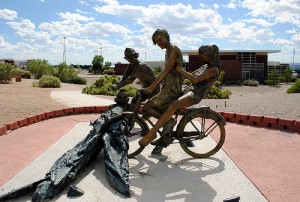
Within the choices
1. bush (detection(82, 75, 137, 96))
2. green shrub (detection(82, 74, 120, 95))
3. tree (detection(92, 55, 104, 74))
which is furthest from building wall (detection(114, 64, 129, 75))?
bush (detection(82, 75, 137, 96))

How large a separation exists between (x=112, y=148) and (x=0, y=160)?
2.03 meters

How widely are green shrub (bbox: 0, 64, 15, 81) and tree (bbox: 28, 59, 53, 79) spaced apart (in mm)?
7641

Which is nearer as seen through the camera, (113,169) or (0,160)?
(113,169)

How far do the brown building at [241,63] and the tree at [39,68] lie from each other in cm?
1642

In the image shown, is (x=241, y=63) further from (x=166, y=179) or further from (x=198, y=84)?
(x=166, y=179)

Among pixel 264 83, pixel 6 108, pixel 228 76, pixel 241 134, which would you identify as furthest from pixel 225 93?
pixel 264 83

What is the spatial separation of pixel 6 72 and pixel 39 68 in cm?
899

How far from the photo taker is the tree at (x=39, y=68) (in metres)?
28.6

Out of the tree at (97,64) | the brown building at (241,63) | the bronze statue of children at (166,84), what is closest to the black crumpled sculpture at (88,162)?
the bronze statue of children at (166,84)

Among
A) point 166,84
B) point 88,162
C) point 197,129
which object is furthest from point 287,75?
point 88,162

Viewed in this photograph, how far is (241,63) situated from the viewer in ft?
111

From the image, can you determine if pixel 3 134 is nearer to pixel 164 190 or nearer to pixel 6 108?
pixel 6 108

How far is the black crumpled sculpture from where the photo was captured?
127 inches

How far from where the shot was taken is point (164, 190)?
3.48m
